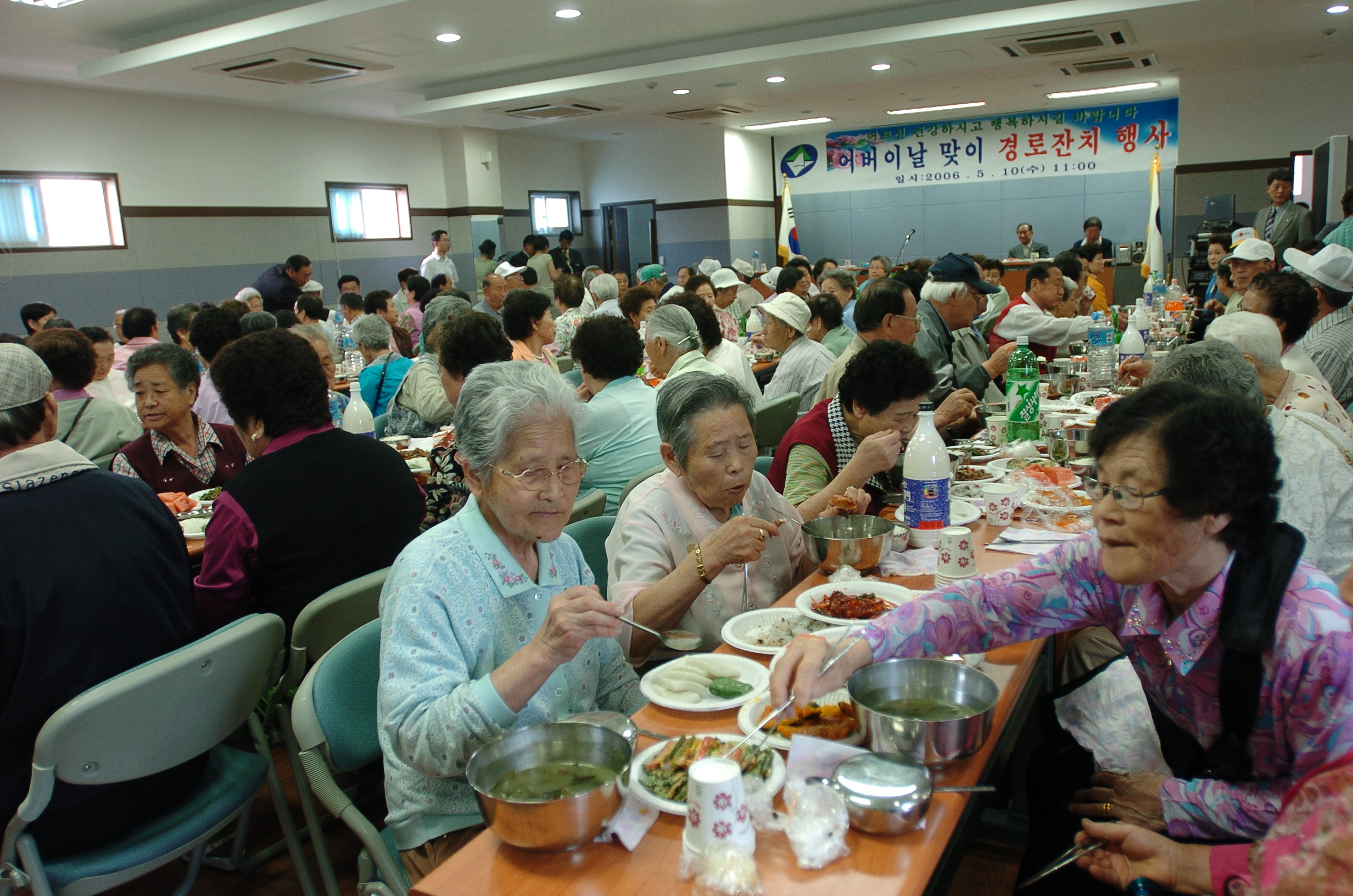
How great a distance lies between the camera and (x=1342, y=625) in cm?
126

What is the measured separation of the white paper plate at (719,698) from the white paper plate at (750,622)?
4 cm

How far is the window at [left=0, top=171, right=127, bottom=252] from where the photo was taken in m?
8.52

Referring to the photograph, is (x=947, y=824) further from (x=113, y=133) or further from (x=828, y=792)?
(x=113, y=133)

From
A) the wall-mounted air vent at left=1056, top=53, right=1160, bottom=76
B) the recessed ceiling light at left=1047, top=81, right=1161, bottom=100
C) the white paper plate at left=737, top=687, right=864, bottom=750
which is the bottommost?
the white paper plate at left=737, top=687, right=864, bottom=750

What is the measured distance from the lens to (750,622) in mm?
1844

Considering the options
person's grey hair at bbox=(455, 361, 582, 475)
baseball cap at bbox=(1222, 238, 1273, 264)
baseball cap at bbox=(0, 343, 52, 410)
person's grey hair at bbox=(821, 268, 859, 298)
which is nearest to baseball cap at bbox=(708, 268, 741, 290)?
person's grey hair at bbox=(821, 268, 859, 298)

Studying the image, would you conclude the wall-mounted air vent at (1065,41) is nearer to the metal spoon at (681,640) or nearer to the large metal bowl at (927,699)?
the metal spoon at (681,640)

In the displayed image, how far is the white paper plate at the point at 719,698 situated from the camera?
1.48 meters

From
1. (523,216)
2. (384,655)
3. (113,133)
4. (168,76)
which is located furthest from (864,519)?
(523,216)

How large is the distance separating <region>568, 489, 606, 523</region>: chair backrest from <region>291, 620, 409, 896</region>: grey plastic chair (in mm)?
1048

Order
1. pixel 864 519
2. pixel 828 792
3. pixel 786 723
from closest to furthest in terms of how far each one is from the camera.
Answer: pixel 828 792, pixel 786 723, pixel 864 519

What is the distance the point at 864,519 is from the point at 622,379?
1656 mm

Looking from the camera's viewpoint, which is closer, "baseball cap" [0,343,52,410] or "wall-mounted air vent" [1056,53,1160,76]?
"baseball cap" [0,343,52,410]

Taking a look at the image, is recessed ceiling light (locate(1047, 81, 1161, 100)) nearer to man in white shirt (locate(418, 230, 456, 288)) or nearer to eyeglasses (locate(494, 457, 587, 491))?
man in white shirt (locate(418, 230, 456, 288))
